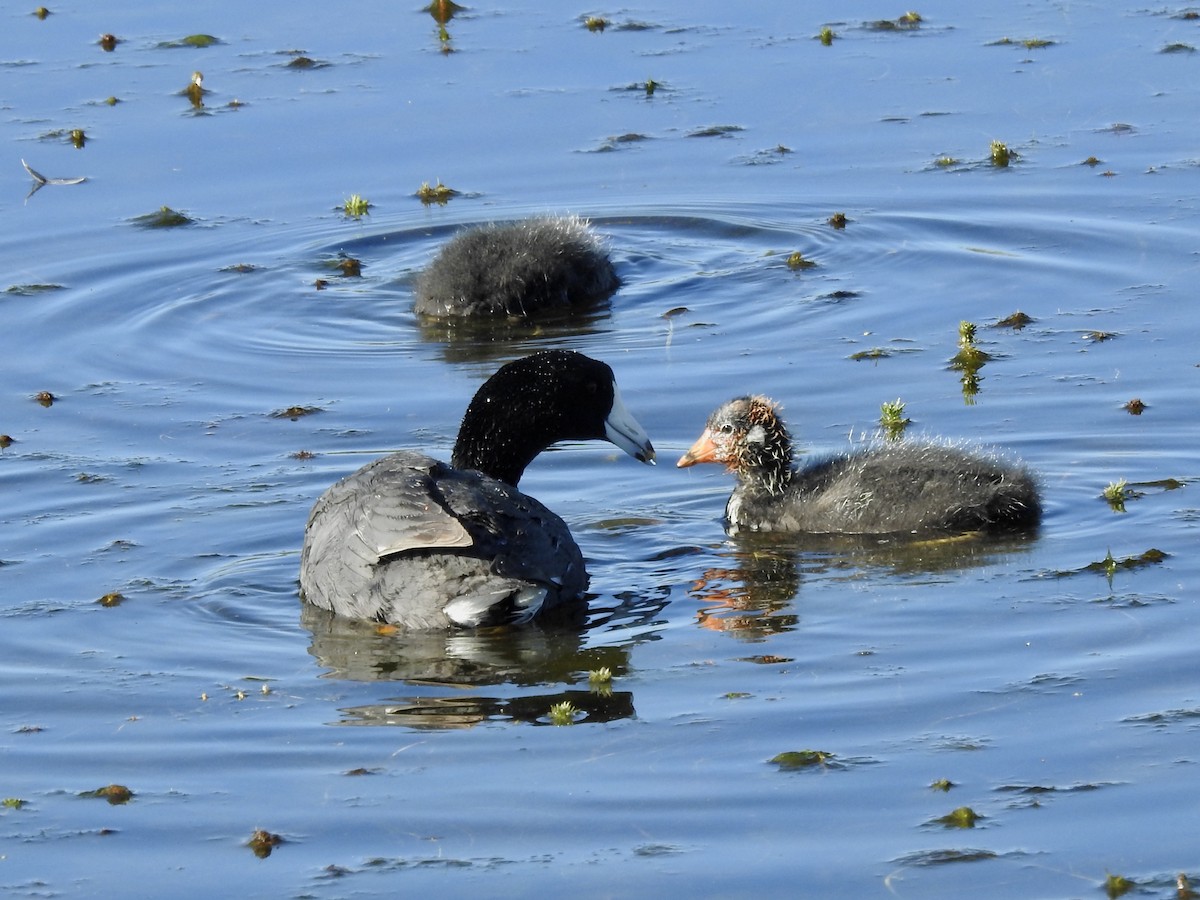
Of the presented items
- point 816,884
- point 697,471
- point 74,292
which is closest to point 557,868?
point 816,884

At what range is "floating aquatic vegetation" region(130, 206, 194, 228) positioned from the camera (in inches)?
502

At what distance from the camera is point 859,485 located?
27.0ft

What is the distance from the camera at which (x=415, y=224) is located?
12.8 m

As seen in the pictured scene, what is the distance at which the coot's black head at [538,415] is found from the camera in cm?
827

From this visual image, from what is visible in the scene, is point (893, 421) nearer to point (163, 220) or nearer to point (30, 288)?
point (30, 288)

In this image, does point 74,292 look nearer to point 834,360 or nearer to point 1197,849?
point 834,360

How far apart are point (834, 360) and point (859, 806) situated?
475 centimetres

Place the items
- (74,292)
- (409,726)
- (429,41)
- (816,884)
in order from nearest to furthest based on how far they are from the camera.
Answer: (816,884) < (409,726) < (74,292) < (429,41)

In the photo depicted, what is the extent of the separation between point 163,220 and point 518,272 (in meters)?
2.70

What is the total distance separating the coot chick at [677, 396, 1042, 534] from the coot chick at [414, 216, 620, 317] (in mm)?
2630

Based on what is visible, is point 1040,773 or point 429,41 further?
point 429,41

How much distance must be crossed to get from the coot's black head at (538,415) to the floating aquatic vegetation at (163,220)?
16.1 feet

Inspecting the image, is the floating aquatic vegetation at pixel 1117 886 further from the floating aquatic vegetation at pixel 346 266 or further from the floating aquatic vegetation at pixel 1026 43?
the floating aquatic vegetation at pixel 1026 43

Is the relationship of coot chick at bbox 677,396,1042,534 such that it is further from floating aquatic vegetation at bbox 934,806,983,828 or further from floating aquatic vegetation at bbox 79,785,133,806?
floating aquatic vegetation at bbox 79,785,133,806
